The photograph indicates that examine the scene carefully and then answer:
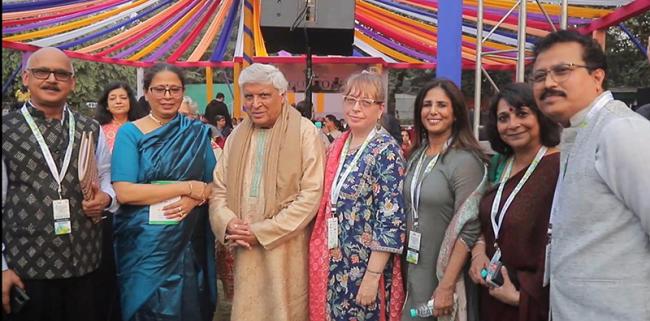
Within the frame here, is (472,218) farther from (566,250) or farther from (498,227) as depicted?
(566,250)

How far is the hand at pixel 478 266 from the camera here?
2215 mm

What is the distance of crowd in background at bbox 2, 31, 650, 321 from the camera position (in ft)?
7.17

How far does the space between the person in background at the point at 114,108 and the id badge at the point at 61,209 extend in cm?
174

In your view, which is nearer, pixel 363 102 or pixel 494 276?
pixel 494 276

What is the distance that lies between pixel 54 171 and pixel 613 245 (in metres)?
2.07

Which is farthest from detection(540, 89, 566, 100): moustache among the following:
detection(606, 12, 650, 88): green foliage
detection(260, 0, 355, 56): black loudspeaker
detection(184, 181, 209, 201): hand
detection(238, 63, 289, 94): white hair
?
detection(606, 12, 650, 88): green foliage

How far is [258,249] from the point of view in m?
2.64

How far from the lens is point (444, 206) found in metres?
2.37

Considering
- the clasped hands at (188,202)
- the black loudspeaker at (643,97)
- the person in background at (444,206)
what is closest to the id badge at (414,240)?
the person in background at (444,206)

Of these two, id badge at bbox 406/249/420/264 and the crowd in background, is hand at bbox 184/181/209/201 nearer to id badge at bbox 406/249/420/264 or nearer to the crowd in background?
the crowd in background

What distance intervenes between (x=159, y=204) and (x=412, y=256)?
1197 millimetres

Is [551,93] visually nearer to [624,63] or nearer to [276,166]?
[276,166]

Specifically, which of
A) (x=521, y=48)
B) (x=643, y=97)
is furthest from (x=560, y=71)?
(x=643, y=97)

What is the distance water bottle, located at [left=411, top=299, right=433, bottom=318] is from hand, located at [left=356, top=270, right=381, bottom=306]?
184mm
